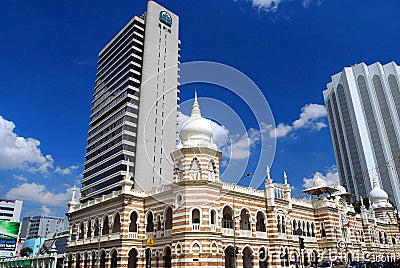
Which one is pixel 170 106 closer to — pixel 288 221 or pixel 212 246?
pixel 288 221

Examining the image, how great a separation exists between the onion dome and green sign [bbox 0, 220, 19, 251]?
59.7m

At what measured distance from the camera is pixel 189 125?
4066cm

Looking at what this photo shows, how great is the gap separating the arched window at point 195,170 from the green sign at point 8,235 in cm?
6115

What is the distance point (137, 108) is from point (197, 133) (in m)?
48.8

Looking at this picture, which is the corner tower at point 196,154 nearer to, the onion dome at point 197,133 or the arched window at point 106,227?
the onion dome at point 197,133

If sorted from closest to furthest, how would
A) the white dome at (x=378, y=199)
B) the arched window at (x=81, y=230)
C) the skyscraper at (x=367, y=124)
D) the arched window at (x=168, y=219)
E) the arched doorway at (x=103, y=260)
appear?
the arched window at (x=168, y=219) < the arched doorway at (x=103, y=260) < the arched window at (x=81, y=230) < the white dome at (x=378, y=199) < the skyscraper at (x=367, y=124)

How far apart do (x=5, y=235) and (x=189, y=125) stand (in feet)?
202

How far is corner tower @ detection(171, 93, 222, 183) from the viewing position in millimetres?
37812

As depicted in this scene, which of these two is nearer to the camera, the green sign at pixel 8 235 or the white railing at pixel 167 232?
the white railing at pixel 167 232

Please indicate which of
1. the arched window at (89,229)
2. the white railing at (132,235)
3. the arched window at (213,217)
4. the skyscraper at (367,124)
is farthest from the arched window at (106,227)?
the skyscraper at (367,124)

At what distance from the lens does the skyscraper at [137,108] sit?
81.6 metres

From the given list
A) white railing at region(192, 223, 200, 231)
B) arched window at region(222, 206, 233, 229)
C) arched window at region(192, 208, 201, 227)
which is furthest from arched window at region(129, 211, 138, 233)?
arched window at region(222, 206, 233, 229)

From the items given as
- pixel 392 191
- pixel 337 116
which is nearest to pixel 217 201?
pixel 392 191

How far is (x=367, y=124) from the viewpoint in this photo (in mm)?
129875
